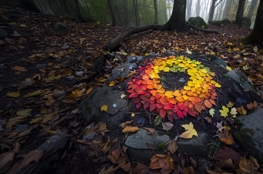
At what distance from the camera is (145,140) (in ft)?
5.44

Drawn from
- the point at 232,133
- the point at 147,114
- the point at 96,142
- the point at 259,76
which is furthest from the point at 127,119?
the point at 259,76

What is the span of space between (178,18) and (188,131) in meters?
5.90

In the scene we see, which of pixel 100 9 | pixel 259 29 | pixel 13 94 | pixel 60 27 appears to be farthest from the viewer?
pixel 100 9

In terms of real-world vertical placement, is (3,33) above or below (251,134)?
above

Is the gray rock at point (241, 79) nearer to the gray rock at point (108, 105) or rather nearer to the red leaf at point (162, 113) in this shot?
the red leaf at point (162, 113)

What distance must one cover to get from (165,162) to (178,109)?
62cm

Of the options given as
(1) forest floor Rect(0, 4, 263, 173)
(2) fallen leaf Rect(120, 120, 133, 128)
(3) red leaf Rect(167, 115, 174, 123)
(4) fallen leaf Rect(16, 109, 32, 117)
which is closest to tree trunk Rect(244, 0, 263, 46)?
(1) forest floor Rect(0, 4, 263, 173)

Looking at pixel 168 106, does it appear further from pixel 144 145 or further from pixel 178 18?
pixel 178 18

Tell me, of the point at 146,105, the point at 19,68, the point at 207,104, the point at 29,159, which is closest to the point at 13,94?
the point at 19,68

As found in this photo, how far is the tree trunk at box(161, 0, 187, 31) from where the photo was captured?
6195 mm

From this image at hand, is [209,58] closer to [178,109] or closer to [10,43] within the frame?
[178,109]

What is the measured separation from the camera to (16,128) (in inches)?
77.4

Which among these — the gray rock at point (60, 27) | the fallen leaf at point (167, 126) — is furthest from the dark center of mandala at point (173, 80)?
the gray rock at point (60, 27)

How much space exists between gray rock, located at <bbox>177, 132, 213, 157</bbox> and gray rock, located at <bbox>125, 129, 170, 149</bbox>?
0.17 meters
